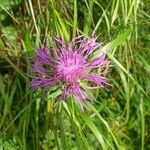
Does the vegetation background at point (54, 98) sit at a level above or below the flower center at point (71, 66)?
below

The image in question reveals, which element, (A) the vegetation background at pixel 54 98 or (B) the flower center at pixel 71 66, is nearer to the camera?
(B) the flower center at pixel 71 66

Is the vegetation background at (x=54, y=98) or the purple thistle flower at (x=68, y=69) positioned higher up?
the purple thistle flower at (x=68, y=69)

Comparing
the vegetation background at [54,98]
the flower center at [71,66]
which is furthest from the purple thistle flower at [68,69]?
the vegetation background at [54,98]

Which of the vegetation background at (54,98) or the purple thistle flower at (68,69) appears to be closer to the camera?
the purple thistle flower at (68,69)

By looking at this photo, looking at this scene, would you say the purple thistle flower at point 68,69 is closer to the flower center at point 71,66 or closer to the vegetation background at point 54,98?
the flower center at point 71,66

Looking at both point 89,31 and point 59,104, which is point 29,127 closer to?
point 59,104

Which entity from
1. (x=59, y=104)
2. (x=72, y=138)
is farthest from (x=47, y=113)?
(x=72, y=138)

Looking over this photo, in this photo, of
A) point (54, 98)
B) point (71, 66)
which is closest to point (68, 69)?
point (71, 66)
